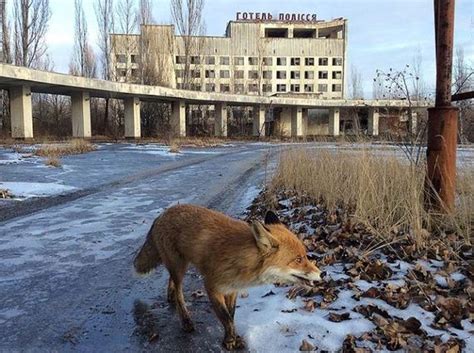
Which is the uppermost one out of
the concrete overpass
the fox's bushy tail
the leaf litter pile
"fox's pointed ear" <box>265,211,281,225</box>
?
the concrete overpass

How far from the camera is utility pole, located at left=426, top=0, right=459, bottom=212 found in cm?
596

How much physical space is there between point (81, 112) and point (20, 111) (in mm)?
6572

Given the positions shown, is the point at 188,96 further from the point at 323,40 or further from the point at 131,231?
the point at 323,40

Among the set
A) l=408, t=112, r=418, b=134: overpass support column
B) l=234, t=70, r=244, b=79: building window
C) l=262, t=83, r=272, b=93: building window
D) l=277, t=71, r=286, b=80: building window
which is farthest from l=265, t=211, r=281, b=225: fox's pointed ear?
l=277, t=71, r=286, b=80: building window

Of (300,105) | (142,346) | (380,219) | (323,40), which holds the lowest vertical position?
(142,346)

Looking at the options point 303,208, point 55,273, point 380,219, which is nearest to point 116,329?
point 55,273

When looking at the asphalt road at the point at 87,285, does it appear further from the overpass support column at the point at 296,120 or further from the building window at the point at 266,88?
the building window at the point at 266,88

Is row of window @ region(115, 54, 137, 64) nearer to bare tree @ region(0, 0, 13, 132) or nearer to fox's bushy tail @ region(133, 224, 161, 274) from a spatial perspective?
bare tree @ region(0, 0, 13, 132)

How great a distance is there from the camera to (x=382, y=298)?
4359 millimetres

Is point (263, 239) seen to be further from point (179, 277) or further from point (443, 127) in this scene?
point (443, 127)

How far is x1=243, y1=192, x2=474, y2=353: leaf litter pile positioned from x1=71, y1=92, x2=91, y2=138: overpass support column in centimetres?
3818

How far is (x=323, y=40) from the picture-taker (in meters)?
115

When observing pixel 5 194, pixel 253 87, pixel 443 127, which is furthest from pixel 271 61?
pixel 443 127

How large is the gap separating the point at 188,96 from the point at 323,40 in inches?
2848
